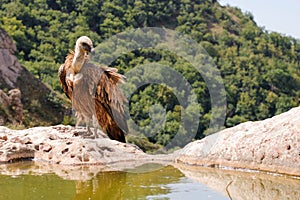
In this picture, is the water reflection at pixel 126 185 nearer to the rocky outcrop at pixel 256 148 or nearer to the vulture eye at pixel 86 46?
the rocky outcrop at pixel 256 148

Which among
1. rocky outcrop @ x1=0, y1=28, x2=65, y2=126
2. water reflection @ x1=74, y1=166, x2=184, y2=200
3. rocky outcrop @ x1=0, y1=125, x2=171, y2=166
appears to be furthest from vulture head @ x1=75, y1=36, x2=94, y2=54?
rocky outcrop @ x1=0, y1=28, x2=65, y2=126

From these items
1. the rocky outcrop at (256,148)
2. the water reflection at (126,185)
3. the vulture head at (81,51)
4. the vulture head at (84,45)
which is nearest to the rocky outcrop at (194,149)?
the rocky outcrop at (256,148)

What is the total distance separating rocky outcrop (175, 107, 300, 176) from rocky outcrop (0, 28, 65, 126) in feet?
60.8

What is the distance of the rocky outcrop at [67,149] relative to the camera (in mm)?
6992

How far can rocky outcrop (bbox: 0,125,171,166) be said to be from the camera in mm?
6992

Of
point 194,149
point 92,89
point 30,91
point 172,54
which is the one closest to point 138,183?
point 194,149

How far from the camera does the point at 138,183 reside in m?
5.75

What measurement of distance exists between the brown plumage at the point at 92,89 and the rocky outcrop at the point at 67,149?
1.26 ft

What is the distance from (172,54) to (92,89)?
38.1 m

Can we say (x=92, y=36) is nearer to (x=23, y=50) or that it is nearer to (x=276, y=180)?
(x=23, y=50)

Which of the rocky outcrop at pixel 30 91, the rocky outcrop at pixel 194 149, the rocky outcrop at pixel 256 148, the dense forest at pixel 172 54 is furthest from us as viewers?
the dense forest at pixel 172 54

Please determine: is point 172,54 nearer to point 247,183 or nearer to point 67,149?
point 67,149

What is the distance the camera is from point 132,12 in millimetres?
61094

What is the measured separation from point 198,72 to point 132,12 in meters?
21.0
